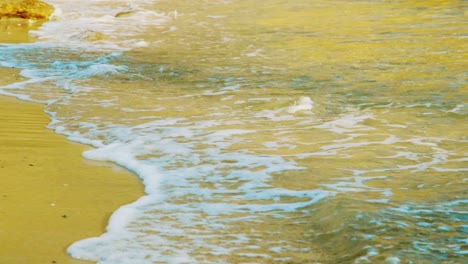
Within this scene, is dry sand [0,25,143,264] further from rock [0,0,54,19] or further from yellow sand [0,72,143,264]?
rock [0,0,54,19]

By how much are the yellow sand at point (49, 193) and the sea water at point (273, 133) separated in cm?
15

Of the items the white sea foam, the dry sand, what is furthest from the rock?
the white sea foam

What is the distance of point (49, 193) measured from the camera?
5793mm

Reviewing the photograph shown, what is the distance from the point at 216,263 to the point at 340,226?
91 centimetres

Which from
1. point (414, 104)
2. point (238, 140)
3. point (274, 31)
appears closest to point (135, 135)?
point (238, 140)

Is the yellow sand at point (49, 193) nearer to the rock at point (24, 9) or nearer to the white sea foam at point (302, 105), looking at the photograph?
the white sea foam at point (302, 105)

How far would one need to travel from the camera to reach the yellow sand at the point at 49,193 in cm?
472

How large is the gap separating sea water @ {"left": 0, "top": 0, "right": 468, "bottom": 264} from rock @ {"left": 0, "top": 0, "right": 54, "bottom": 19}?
3079 millimetres

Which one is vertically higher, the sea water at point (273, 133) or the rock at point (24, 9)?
the rock at point (24, 9)

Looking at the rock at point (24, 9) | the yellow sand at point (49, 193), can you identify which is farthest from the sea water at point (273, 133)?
the rock at point (24, 9)

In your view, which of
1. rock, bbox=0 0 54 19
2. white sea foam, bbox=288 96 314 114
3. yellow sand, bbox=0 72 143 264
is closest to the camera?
yellow sand, bbox=0 72 143 264

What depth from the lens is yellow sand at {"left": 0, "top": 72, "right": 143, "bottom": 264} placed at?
472 centimetres

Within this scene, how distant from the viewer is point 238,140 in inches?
289

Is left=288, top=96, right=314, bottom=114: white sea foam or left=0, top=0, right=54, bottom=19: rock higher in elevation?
left=0, top=0, right=54, bottom=19: rock
